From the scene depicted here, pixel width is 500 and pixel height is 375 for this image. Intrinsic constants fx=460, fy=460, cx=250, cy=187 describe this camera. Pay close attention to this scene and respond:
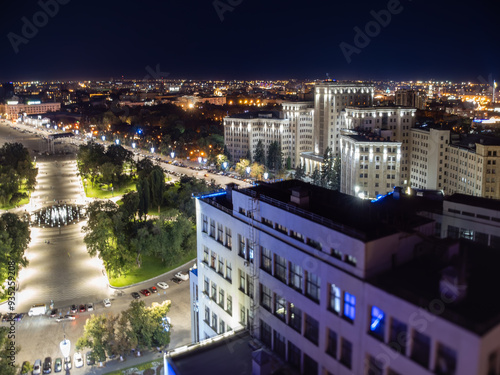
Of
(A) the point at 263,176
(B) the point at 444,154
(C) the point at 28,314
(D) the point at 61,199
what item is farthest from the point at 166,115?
(C) the point at 28,314

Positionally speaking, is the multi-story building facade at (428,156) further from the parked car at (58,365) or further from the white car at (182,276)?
the parked car at (58,365)

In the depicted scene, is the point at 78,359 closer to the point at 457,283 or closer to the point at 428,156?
the point at 457,283

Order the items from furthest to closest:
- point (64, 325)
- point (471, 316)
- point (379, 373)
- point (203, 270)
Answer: point (64, 325), point (203, 270), point (379, 373), point (471, 316)

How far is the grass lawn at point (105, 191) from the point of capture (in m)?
70.2

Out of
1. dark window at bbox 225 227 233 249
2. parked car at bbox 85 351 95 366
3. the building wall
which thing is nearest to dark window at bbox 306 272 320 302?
dark window at bbox 225 227 233 249

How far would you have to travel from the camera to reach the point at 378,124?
244ft

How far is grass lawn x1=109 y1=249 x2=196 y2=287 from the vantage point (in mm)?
39125

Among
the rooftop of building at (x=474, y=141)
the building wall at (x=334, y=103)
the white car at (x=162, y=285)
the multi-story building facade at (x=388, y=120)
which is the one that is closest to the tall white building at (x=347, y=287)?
the white car at (x=162, y=285)

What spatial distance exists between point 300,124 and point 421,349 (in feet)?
278

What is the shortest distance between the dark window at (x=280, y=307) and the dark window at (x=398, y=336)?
5129mm

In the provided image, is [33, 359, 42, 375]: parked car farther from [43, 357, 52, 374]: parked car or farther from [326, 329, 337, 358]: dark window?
[326, 329, 337, 358]: dark window

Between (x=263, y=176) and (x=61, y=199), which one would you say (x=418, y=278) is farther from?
(x=263, y=176)

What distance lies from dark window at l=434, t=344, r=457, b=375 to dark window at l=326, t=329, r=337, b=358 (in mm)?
3707

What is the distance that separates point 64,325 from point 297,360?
71.7 ft
